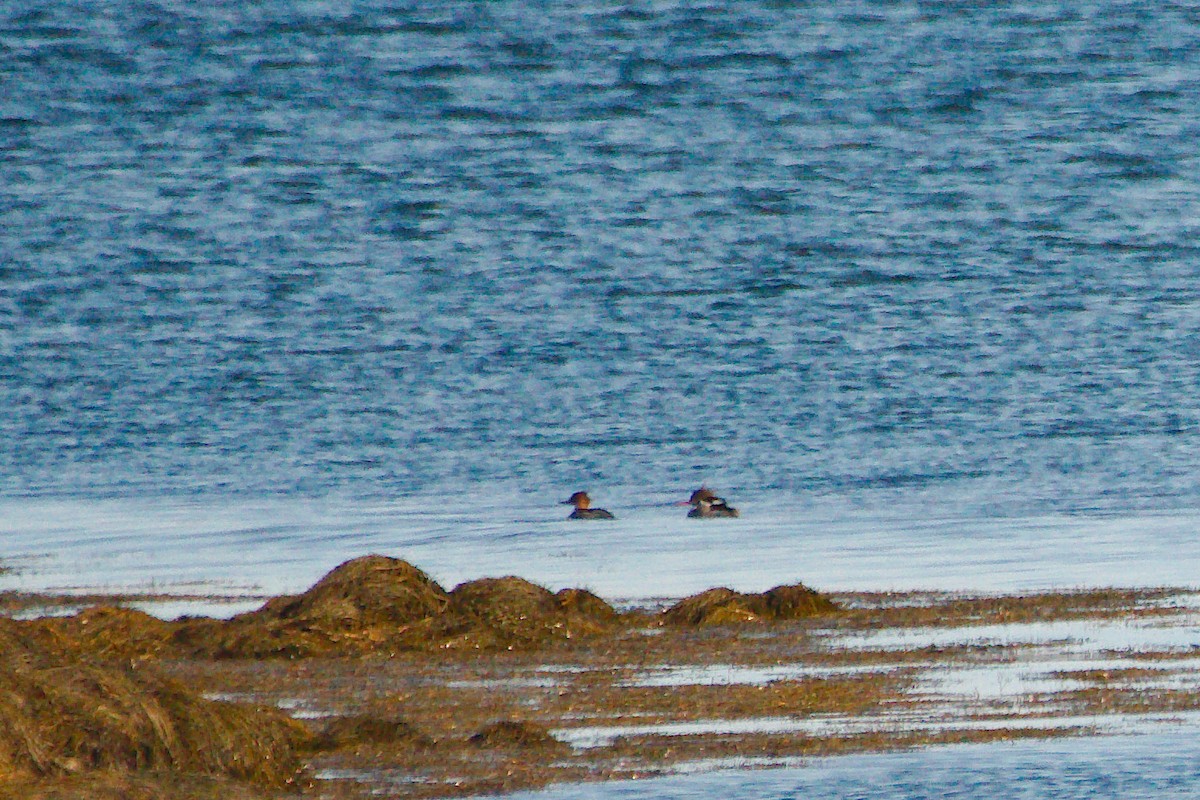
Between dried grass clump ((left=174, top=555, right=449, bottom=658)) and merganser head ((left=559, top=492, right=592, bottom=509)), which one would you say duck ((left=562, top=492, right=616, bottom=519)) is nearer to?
merganser head ((left=559, top=492, right=592, bottom=509))

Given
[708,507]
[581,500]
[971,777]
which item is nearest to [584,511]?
[581,500]

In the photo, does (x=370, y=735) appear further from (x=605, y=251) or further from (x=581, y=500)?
(x=605, y=251)

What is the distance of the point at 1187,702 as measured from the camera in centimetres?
1351

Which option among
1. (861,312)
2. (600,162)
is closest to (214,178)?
(600,162)

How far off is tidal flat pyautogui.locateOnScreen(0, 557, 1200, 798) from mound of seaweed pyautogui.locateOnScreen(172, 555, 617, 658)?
0.02m

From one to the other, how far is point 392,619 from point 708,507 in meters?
8.23


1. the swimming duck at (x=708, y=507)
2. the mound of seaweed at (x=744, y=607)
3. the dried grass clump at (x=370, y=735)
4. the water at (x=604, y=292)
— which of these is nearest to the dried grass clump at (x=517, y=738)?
the dried grass clump at (x=370, y=735)

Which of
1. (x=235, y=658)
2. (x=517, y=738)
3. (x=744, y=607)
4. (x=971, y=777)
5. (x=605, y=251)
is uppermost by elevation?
(x=605, y=251)

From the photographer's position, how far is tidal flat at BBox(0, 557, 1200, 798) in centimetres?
1162

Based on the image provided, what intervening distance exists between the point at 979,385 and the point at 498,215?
2084 cm

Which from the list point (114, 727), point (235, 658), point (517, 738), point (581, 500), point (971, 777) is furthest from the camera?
point (581, 500)

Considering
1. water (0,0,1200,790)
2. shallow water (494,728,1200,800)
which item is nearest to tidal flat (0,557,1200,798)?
shallow water (494,728,1200,800)

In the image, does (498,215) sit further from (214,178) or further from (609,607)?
(609,607)

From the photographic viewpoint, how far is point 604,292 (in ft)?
148
